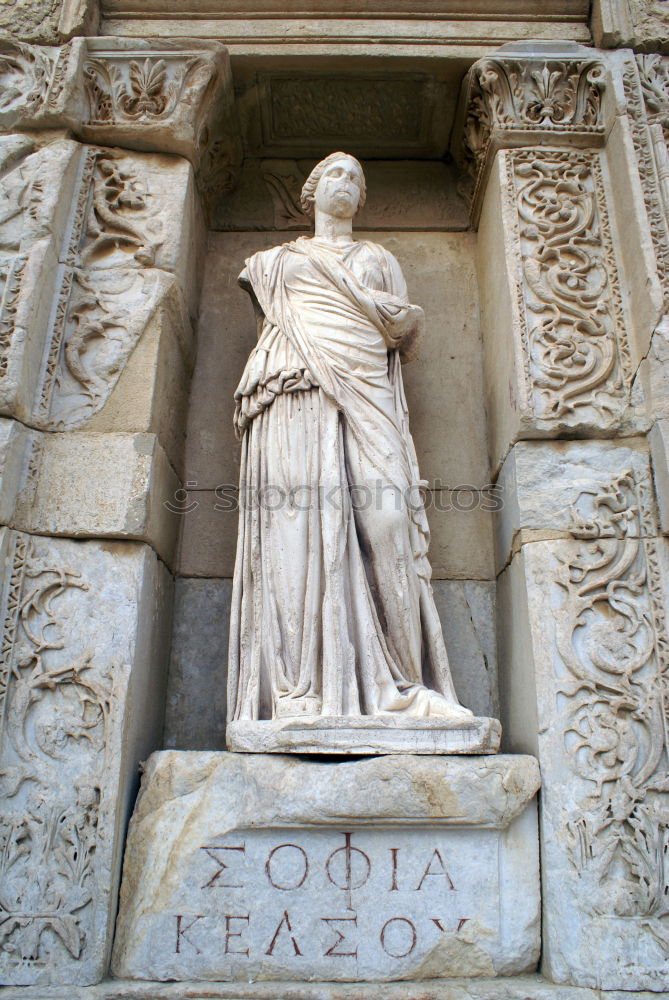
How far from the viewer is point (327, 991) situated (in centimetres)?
275

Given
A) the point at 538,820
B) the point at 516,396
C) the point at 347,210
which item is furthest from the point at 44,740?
the point at 347,210

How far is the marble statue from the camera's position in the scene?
334 cm

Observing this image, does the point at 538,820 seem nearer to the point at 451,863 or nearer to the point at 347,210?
the point at 451,863

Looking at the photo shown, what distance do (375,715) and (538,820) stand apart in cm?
69

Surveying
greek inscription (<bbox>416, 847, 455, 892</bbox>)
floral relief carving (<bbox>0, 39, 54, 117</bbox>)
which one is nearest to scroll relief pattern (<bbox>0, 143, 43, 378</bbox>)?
floral relief carving (<bbox>0, 39, 54, 117</bbox>)

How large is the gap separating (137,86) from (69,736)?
3.22 metres

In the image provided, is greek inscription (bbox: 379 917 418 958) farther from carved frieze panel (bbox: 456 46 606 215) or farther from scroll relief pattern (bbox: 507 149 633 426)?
carved frieze panel (bbox: 456 46 606 215)

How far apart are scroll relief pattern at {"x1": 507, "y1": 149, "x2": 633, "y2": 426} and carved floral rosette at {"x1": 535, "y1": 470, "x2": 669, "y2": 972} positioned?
17.7 inches

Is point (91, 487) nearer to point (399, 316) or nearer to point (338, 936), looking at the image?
point (399, 316)

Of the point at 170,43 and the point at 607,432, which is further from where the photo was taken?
the point at 170,43

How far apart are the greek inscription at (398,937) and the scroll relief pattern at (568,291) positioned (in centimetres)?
208

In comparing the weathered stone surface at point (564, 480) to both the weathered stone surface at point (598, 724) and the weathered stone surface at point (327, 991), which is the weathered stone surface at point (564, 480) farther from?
the weathered stone surface at point (327, 991)

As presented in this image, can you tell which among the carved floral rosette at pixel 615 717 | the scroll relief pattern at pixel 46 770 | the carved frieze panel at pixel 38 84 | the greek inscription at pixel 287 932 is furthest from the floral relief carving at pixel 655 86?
the greek inscription at pixel 287 932

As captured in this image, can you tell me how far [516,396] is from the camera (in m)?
3.82
